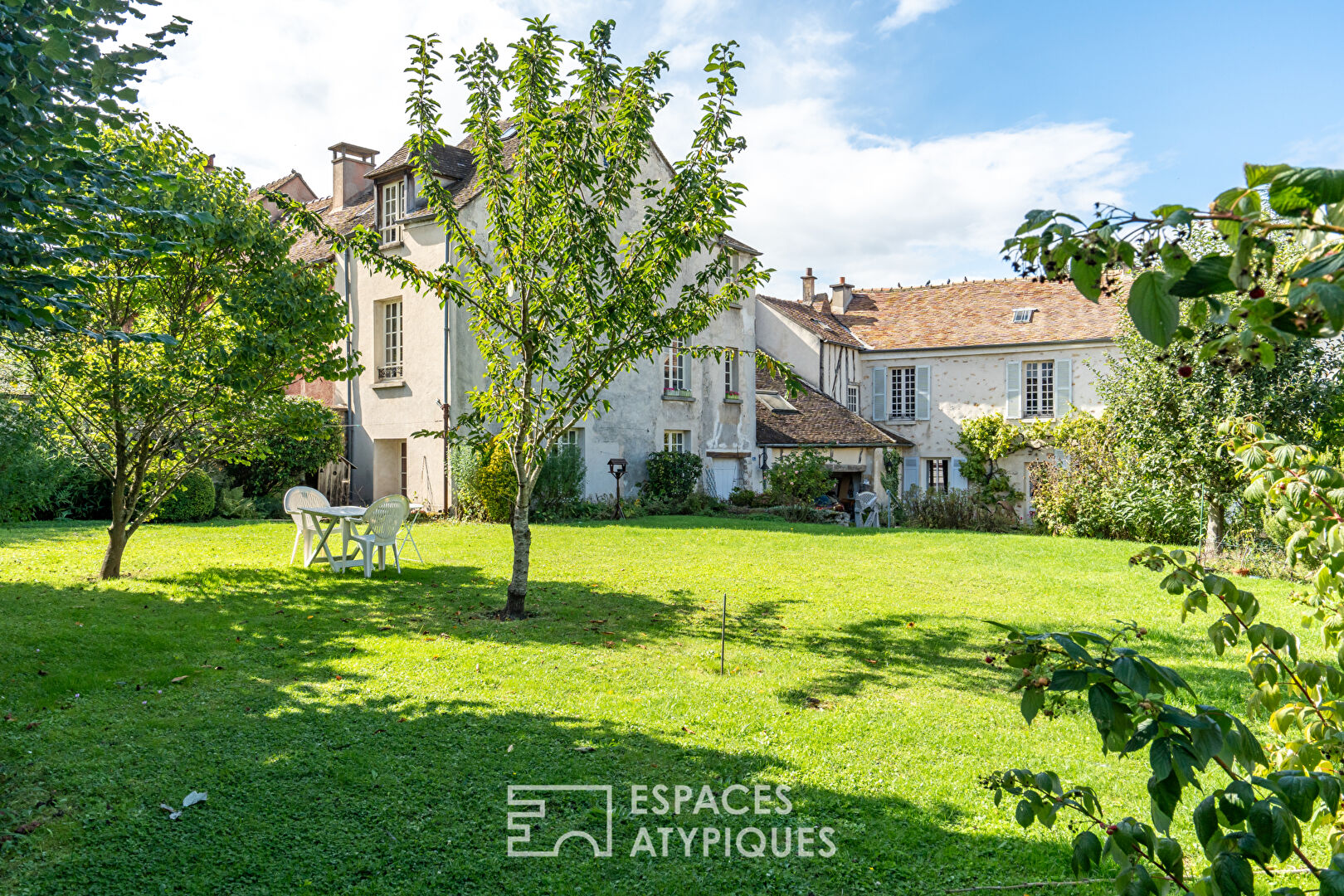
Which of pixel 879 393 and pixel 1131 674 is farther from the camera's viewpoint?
pixel 879 393

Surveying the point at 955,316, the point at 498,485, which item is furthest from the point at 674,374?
the point at 955,316

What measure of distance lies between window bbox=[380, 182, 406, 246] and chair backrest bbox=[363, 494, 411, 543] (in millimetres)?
11103

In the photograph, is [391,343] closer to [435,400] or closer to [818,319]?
[435,400]

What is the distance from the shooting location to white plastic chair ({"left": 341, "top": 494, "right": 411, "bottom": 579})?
10.2m

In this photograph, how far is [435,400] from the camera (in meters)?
Result: 18.7

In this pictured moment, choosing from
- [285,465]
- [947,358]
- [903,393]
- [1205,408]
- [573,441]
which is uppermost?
[947,358]

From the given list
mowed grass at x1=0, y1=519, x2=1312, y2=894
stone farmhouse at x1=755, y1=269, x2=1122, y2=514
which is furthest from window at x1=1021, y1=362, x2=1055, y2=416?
mowed grass at x1=0, y1=519, x2=1312, y2=894

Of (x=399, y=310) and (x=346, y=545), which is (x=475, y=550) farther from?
(x=399, y=310)

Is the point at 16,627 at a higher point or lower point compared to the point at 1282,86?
lower

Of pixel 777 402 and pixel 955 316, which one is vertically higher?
pixel 955 316

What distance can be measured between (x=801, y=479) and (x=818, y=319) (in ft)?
37.8

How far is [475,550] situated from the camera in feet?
42.9

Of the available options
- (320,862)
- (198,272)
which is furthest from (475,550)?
(320,862)

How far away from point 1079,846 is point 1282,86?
153 inches
